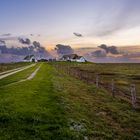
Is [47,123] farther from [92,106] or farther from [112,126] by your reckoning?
[92,106]

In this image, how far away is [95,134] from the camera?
14555 mm

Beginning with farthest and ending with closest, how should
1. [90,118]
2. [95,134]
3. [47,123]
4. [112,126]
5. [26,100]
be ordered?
[26,100]
[90,118]
[112,126]
[47,123]
[95,134]

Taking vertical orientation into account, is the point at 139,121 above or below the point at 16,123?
below

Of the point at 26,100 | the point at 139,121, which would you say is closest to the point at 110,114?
the point at 139,121

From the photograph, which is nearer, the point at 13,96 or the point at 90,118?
the point at 90,118

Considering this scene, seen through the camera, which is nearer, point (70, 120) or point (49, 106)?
point (70, 120)

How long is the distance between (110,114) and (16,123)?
821cm

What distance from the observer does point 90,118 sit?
722 inches

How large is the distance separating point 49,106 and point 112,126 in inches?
204

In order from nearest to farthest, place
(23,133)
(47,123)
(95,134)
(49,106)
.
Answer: (23,133), (95,134), (47,123), (49,106)

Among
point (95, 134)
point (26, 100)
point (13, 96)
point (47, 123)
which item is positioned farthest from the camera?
point (13, 96)

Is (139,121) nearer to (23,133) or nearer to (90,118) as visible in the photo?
(90,118)

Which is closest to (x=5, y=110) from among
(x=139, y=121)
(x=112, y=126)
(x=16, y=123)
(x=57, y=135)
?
(x=16, y=123)

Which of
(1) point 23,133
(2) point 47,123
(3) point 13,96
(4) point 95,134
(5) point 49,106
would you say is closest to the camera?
(1) point 23,133
